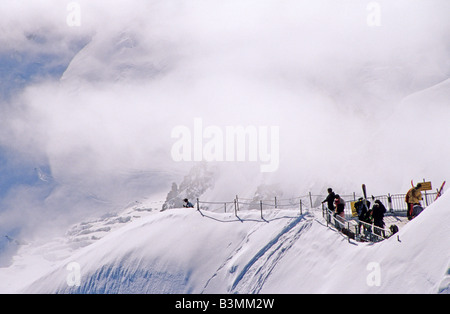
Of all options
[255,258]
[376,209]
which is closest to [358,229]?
[376,209]

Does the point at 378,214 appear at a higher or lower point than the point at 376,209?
Result: lower

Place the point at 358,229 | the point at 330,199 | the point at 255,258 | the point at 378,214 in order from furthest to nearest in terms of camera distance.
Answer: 1. the point at 255,258
2. the point at 330,199
3. the point at 358,229
4. the point at 378,214

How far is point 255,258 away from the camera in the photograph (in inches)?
1187

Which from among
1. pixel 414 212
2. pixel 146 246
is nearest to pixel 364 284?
pixel 414 212

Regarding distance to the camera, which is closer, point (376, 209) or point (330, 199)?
point (376, 209)

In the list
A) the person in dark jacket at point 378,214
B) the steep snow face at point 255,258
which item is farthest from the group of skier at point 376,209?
the steep snow face at point 255,258

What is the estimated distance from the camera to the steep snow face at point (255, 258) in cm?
1989

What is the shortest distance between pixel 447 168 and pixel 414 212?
2515 inches

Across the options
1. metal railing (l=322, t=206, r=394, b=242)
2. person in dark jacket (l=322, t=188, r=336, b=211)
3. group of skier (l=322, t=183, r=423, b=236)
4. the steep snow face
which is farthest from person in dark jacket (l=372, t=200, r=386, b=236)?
person in dark jacket (l=322, t=188, r=336, b=211)

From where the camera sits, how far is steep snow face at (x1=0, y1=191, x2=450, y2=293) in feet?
65.3

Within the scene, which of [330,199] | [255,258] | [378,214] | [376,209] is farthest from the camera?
[255,258]

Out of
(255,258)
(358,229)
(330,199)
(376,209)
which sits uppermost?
(330,199)

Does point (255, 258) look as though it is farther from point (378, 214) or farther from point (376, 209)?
point (376, 209)
